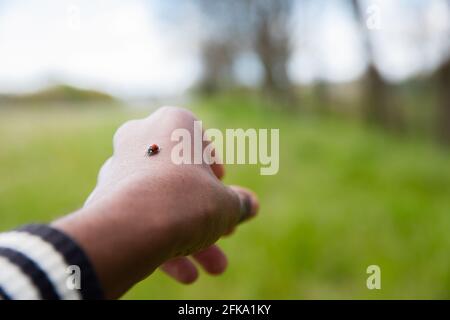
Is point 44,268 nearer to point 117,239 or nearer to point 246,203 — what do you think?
point 117,239

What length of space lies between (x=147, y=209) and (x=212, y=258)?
0.31 meters

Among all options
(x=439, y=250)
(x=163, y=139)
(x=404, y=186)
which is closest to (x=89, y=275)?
(x=163, y=139)

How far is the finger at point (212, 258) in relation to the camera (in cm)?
72

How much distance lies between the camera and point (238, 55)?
19.9ft

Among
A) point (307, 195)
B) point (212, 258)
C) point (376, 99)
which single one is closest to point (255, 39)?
point (376, 99)

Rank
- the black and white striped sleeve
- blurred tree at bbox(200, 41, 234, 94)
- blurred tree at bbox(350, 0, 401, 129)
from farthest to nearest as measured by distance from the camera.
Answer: blurred tree at bbox(200, 41, 234, 94) → blurred tree at bbox(350, 0, 401, 129) → the black and white striped sleeve

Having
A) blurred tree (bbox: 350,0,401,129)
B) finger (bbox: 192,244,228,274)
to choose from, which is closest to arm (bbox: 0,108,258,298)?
finger (bbox: 192,244,228,274)

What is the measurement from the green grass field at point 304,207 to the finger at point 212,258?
0.47m

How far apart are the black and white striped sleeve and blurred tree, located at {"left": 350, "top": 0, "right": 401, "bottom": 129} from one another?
348 cm

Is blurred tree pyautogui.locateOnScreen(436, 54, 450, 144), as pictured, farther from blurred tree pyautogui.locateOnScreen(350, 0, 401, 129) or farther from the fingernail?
the fingernail

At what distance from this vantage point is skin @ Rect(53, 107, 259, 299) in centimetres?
41

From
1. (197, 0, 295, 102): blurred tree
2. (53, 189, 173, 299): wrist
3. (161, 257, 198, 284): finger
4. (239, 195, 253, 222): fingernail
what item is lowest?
(161, 257, 198, 284): finger
